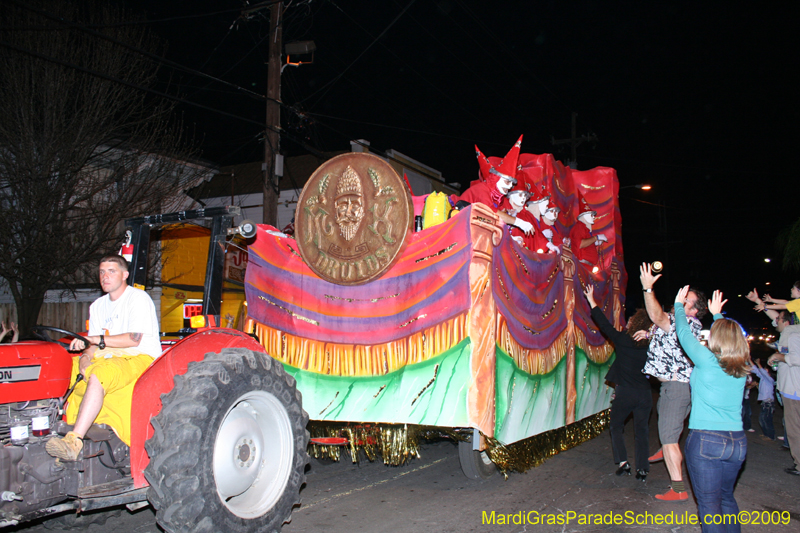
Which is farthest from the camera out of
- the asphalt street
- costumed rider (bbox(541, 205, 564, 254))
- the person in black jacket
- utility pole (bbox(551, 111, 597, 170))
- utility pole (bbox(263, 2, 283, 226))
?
utility pole (bbox(551, 111, 597, 170))

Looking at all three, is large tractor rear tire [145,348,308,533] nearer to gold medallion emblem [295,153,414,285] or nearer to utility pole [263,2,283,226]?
gold medallion emblem [295,153,414,285]

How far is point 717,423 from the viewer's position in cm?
358

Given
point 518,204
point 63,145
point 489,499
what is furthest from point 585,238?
point 63,145

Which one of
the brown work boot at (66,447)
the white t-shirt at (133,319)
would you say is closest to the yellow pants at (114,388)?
the white t-shirt at (133,319)

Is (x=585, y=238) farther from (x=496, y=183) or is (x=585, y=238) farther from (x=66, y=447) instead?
(x=66, y=447)

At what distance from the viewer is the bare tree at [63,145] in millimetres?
10664

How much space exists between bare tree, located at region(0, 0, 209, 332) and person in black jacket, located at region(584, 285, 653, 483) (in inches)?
383

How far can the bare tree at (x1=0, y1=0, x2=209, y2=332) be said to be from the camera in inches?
420

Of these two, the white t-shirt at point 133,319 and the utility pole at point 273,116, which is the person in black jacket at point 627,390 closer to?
the white t-shirt at point 133,319

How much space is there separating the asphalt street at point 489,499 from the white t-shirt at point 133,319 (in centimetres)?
153

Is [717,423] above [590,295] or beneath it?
beneath

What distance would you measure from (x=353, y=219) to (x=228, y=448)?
7.98ft

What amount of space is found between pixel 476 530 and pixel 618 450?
2525 mm

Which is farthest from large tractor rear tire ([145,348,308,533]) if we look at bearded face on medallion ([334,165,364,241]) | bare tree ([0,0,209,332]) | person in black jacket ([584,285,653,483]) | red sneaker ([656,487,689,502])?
bare tree ([0,0,209,332])
